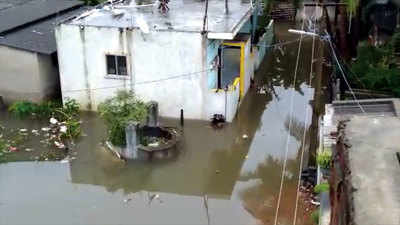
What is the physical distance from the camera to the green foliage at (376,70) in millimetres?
16453

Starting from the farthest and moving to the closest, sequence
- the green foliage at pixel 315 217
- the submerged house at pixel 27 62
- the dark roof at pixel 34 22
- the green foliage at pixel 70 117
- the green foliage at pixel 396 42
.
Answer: the green foliage at pixel 396 42 < the dark roof at pixel 34 22 < the submerged house at pixel 27 62 < the green foliage at pixel 70 117 < the green foliage at pixel 315 217

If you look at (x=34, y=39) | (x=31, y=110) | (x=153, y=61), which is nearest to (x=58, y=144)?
(x=31, y=110)

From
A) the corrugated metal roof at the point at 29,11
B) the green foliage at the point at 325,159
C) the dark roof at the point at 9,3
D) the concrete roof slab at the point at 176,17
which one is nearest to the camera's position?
the green foliage at the point at 325,159

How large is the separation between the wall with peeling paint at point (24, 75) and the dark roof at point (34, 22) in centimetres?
32

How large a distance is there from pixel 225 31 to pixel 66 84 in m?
5.85

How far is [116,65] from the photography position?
57.6ft

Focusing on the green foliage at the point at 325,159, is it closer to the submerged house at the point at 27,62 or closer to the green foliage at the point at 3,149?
the green foliage at the point at 3,149

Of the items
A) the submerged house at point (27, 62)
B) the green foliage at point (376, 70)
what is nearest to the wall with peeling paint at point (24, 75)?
the submerged house at point (27, 62)

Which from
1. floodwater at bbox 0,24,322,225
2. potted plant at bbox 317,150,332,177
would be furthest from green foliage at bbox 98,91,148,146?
potted plant at bbox 317,150,332,177

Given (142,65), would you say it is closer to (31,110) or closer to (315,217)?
(31,110)

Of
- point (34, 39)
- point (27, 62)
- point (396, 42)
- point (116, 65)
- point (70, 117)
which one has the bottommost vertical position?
point (70, 117)

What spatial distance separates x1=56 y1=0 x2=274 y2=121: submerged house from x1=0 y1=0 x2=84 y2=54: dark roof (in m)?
1.35

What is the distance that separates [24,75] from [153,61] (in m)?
4.67

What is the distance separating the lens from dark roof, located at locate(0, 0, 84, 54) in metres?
18.4
